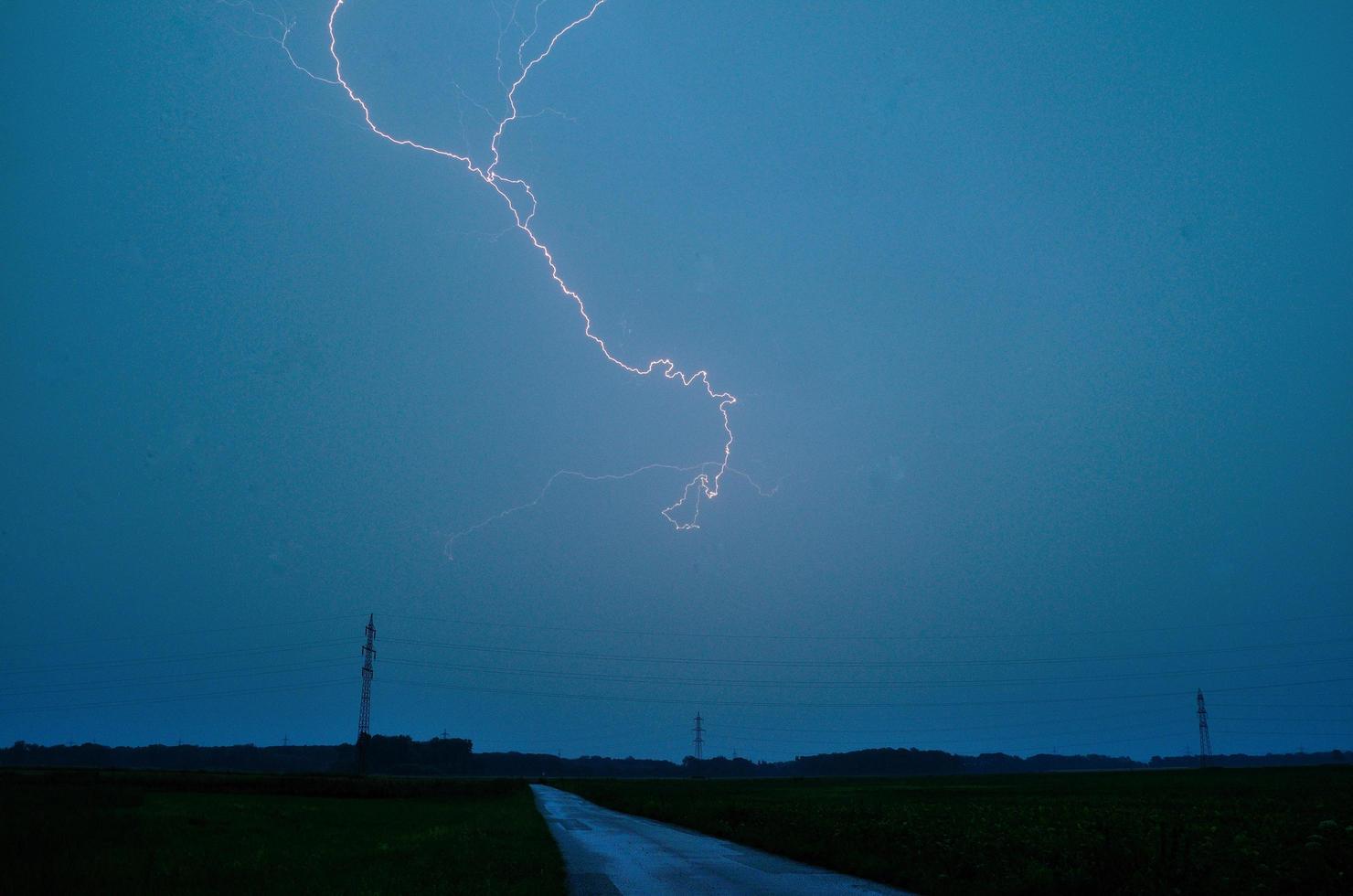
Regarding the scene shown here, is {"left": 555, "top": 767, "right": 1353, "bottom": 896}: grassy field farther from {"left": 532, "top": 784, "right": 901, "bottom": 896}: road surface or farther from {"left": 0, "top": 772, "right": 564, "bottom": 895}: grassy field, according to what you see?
{"left": 0, "top": 772, "right": 564, "bottom": 895}: grassy field

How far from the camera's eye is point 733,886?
14.3 m

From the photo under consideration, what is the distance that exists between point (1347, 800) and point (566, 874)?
1290 inches

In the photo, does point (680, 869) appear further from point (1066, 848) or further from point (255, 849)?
point (255, 849)

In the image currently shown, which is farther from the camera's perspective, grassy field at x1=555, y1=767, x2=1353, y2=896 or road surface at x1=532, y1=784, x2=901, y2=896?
road surface at x1=532, y1=784, x2=901, y2=896

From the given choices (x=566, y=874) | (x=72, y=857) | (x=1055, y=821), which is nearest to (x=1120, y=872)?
(x=566, y=874)

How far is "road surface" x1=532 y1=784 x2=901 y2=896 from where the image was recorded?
14055 millimetres

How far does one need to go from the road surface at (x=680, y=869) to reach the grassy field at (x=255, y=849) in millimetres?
820

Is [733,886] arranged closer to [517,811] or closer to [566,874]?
[566,874]

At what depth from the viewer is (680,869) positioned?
1702 cm

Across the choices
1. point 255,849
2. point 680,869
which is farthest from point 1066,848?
point 255,849

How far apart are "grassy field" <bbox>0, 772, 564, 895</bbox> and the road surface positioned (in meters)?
0.82

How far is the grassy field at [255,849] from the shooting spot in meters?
13.9

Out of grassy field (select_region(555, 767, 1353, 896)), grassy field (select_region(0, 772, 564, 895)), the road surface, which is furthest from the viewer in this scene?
the road surface

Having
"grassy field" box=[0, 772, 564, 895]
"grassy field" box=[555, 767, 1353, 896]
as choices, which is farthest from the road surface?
"grassy field" box=[555, 767, 1353, 896]
